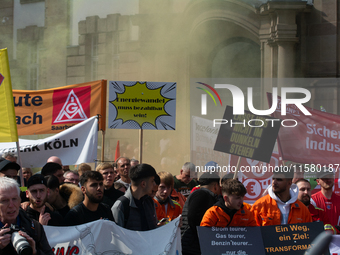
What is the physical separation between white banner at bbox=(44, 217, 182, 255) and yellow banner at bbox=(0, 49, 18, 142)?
1.79m

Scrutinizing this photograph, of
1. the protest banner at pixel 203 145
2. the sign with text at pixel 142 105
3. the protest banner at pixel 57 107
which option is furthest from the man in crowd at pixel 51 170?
the protest banner at pixel 57 107

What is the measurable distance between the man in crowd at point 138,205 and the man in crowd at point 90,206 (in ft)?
A: 0.39

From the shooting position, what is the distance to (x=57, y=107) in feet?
23.3

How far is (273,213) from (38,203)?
6.54 feet

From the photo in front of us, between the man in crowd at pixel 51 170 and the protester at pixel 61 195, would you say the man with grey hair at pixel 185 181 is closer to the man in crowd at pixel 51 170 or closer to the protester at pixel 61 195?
the man in crowd at pixel 51 170

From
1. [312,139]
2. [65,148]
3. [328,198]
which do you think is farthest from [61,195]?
[312,139]

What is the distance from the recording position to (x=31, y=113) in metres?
7.09

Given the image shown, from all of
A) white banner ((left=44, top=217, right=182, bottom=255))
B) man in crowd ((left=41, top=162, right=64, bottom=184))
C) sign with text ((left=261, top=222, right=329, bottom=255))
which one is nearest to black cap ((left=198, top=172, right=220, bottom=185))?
sign with text ((left=261, top=222, right=329, bottom=255))

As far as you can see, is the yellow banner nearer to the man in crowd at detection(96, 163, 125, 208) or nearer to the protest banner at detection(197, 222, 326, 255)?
the man in crowd at detection(96, 163, 125, 208)

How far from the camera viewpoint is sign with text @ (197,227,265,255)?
128 inches

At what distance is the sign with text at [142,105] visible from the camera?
6.11m

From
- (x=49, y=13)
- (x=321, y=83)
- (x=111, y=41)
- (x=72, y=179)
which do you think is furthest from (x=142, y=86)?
(x=49, y=13)

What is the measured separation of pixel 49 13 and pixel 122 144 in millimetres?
5612

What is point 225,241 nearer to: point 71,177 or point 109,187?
point 109,187
